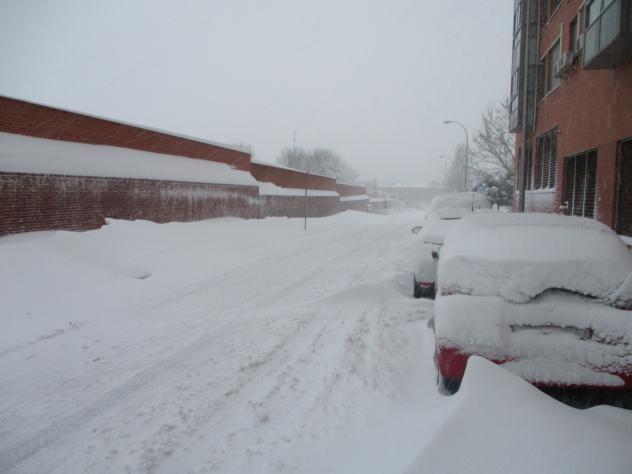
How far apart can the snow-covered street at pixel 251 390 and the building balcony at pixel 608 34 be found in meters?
8.48

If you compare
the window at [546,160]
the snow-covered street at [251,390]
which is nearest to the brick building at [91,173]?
the snow-covered street at [251,390]

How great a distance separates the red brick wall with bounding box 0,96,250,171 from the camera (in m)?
9.75

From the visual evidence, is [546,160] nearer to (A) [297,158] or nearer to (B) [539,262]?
(B) [539,262]

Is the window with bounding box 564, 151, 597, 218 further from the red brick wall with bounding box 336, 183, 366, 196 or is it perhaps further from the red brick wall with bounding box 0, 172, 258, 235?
the red brick wall with bounding box 336, 183, 366, 196

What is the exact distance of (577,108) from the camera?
1481 cm

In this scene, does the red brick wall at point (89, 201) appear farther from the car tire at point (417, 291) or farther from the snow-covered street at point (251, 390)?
the car tire at point (417, 291)

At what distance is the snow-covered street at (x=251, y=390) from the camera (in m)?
2.62

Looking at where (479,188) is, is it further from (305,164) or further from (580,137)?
(305,164)

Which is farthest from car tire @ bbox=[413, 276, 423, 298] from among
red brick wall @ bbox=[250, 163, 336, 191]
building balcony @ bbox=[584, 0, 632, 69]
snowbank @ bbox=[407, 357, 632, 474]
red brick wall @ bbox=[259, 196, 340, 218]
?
red brick wall @ bbox=[250, 163, 336, 191]

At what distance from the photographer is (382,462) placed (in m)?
2.64

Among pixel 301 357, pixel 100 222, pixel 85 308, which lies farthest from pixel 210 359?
pixel 100 222

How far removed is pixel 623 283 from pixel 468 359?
1309 millimetres

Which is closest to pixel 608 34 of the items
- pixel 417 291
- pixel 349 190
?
pixel 417 291

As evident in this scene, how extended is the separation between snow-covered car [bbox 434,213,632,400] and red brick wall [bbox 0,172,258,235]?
935 cm
